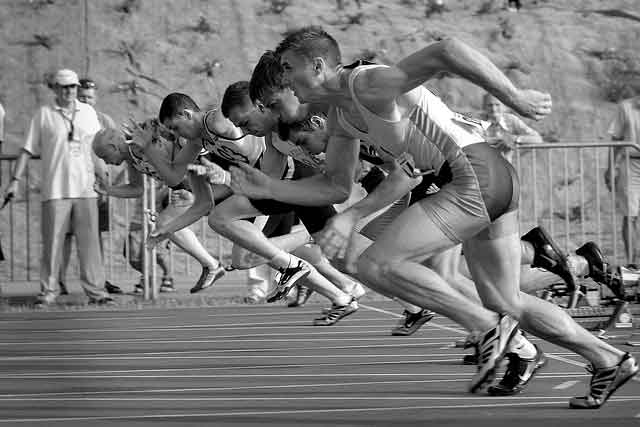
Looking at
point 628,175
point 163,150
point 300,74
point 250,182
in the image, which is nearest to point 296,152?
point 163,150

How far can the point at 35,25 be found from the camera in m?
25.7

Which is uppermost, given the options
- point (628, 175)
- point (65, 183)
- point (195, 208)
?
point (195, 208)

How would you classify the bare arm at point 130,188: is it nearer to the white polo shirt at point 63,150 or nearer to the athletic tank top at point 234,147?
the white polo shirt at point 63,150

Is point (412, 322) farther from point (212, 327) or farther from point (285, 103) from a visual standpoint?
point (285, 103)

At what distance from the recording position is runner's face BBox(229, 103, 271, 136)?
8930 mm

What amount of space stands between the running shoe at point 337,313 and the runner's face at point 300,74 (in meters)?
4.77

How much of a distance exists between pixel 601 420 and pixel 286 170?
16.3 ft

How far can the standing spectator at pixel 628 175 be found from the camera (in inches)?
543

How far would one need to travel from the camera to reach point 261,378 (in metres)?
7.82

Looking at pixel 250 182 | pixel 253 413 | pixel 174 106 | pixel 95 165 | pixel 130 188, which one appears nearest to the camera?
pixel 253 413

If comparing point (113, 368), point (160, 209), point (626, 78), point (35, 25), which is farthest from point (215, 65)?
point (113, 368)

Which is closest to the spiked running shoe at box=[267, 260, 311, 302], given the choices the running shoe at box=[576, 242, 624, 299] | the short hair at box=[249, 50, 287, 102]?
the running shoe at box=[576, 242, 624, 299]

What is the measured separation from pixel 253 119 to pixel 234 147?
5.85ft

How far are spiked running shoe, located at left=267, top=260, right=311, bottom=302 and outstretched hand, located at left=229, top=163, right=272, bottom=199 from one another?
145 inches
